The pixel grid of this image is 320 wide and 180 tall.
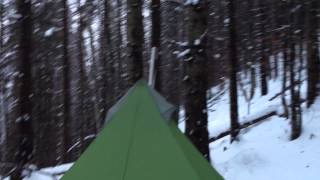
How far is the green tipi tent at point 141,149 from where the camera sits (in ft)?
16.9

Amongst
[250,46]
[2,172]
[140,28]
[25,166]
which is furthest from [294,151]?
[250,46]

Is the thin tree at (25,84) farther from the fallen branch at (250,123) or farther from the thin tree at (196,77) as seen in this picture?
the fallen branch at (250,123)

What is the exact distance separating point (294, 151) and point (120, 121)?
22.3 ft

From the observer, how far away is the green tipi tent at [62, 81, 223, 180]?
5156 millimetres

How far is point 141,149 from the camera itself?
525cm

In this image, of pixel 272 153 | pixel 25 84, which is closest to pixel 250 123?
pixel 272 153

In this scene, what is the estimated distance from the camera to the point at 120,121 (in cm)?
553

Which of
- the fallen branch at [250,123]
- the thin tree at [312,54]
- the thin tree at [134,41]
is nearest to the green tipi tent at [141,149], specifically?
the thin tree at [134,41]

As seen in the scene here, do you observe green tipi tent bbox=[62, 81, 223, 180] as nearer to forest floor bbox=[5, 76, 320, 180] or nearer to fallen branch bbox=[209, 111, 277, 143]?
forest floor bbox=[5, 76, 320, 180]

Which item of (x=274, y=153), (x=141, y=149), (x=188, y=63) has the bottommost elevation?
(x=274, y=153)

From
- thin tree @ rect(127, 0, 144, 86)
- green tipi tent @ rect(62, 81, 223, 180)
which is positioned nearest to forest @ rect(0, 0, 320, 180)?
thin tree @ rect(127, 0, 144, 86)

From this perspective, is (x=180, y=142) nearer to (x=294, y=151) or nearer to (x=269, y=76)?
(x=294, y=151)

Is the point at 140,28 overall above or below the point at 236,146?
above

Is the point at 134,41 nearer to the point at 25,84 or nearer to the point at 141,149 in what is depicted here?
the point at 25,84
